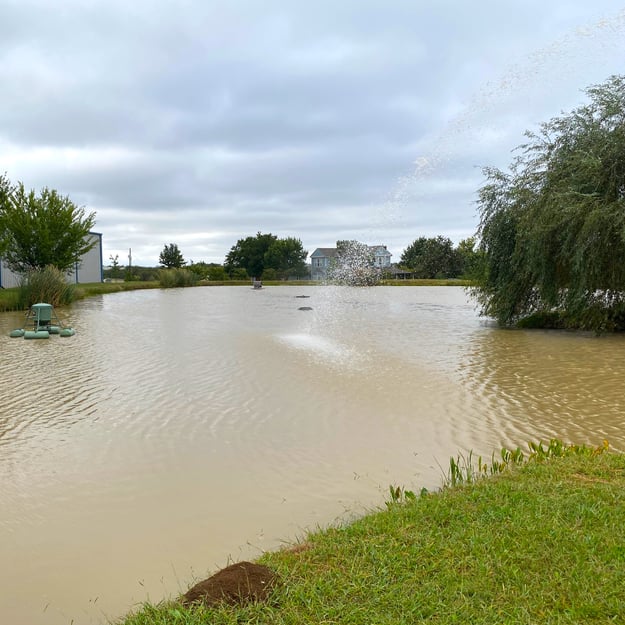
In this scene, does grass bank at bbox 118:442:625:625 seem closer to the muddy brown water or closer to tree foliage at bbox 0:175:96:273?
the muddy brown water

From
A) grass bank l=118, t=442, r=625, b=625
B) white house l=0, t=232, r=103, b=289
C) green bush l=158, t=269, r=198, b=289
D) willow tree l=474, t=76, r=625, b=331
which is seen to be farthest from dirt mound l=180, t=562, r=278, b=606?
green bush l=158, t=269, r=198, b=289

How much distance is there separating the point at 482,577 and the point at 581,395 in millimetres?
6708

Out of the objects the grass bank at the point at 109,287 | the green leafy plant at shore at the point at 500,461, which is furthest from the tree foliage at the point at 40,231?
the green leafy plant at shore at the point at 500,461

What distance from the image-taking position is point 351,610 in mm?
2793

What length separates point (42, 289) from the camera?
26469mm

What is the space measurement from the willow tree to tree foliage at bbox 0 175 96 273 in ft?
80.3

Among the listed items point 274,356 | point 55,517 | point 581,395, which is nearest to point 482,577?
point 55,517

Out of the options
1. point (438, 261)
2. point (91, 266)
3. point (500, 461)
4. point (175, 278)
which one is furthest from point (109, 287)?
point (438, 261)

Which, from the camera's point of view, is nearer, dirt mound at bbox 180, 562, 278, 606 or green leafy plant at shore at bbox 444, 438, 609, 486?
dirt mound at bbox 180, 562, 278, 606

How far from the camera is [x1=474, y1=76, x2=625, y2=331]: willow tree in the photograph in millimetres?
14492

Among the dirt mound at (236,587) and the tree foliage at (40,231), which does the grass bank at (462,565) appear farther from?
the tree foliage at (40,231)

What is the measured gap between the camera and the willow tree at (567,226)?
14.5 metres

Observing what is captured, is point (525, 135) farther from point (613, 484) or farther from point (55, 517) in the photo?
point (55, 517)

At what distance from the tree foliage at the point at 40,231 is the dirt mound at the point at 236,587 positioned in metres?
31.0
